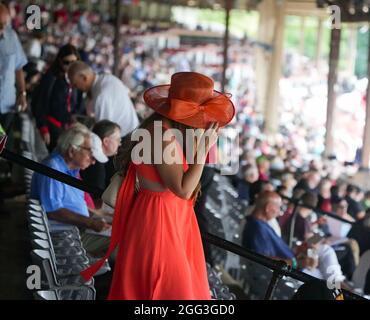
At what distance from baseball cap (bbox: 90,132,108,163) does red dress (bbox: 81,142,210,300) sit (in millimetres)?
1932

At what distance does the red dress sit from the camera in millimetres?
3609

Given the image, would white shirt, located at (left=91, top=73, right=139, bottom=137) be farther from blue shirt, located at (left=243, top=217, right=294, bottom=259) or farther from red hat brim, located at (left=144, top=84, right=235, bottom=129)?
red hat brim, located at (left=144, top=84, right=235, bottom=129)

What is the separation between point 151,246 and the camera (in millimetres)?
3609

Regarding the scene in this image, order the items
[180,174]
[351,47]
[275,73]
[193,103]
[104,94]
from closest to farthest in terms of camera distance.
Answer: [180,174] < [193,103] < [104,94] < [275,73] < [351,47]

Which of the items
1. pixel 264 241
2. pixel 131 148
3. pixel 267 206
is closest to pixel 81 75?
pixel 267 206

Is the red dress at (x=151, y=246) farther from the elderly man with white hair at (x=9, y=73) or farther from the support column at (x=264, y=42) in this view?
the support column at (x=264, y=42)

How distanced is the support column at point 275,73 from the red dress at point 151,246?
75.2 ft

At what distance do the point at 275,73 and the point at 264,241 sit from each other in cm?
2179

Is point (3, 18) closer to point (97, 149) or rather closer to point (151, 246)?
point (97, 149)

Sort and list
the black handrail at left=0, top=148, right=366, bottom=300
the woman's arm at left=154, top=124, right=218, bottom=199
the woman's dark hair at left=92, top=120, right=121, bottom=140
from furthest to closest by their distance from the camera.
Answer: the woman's dark hair at left=92, top=120, right=121, bottom=140 → the black handrail at left=0, top=148, right=366, bottom=300 → the woman's arm at left=154, top=124, right=218, bottom=199

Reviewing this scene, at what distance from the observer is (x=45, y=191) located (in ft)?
17.2

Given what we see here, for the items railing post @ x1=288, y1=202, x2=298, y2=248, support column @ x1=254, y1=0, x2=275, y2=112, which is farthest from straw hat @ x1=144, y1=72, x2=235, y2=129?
support column @ x1=254, y1=0, x2=275, y2=112

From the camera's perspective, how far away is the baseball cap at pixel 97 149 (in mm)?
5639

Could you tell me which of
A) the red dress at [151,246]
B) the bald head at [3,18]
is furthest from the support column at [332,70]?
the red dress at [151,246]
